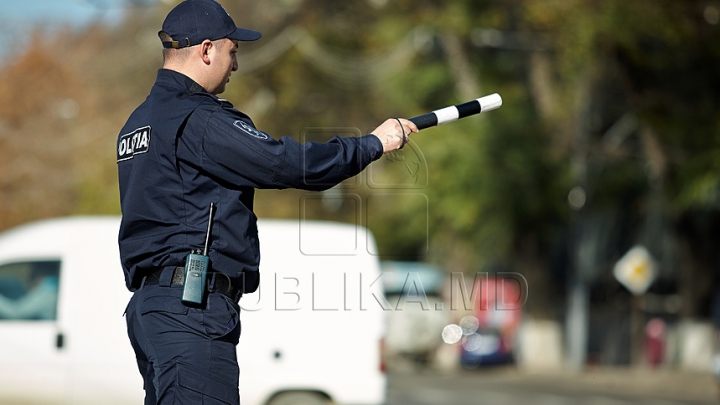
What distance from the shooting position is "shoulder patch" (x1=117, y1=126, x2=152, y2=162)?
3711 millimetres

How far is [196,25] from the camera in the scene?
380 centimetres

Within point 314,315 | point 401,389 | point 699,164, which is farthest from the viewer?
point 699,164

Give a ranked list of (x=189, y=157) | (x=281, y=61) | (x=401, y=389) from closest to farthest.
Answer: (x=189, y=157) → (x=401, y=389) → (x=281, y=61)

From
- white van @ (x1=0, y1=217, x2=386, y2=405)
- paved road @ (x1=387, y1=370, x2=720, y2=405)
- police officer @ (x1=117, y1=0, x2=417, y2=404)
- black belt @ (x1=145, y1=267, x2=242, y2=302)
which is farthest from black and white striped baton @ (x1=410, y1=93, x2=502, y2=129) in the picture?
paved road @ (x1=387, y1=370, x2=720, y2=405)

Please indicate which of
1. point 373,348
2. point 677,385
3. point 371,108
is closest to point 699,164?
point 677,385

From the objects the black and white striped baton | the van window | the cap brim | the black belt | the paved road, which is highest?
the cap brim

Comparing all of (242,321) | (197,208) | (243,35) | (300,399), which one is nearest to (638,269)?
(300,399)

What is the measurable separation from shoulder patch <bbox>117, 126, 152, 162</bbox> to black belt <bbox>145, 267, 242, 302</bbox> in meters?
0.40

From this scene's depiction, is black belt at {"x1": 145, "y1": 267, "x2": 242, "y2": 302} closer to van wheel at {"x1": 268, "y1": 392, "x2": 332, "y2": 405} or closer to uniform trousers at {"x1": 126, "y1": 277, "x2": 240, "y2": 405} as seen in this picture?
uniform trousers at {"x1": 126, "y1": 277, "x2": 240, "y2": 405}

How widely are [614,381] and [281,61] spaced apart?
1342 cm

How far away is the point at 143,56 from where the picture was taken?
33.6 m

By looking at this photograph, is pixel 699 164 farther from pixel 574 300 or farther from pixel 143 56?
pixel 143 56

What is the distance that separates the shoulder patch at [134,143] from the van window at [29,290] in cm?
521

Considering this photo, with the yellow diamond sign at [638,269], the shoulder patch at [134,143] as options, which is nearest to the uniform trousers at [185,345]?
the shoulder patch at [134,143]
